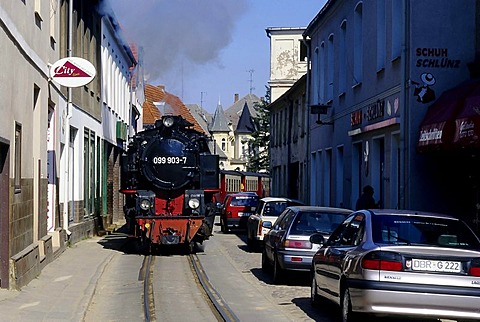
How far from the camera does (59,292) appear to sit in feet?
44.1

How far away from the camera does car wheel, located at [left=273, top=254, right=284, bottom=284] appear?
49.4 ft

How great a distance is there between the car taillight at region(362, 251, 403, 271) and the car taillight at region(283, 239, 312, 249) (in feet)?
17.2

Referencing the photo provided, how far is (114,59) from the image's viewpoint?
35.1 m

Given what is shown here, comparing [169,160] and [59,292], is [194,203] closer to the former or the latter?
[169,160]

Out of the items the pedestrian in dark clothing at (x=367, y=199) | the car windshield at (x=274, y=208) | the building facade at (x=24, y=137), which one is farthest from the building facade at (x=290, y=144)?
the building facade at (x=24, y=137)

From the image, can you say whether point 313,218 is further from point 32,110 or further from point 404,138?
point 32,110

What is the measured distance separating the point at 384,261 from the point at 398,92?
32.7 feet

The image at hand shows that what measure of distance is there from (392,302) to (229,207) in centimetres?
2300

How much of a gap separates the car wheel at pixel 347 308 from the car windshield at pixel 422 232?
0.76 meters

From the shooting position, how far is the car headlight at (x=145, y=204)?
21344 mm

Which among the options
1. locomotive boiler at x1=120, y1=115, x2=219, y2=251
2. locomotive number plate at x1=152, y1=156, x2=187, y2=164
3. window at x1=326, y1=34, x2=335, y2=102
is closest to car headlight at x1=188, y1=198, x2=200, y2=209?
locomotive boiler at x1=120, y1=115, x2=219, y2=251

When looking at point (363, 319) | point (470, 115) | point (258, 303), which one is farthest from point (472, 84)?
point (363, 319)

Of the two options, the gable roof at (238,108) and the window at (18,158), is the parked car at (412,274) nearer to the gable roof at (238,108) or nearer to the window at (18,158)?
the window at (18,158)

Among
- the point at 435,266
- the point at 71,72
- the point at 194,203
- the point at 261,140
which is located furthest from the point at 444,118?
the point at 261,140
